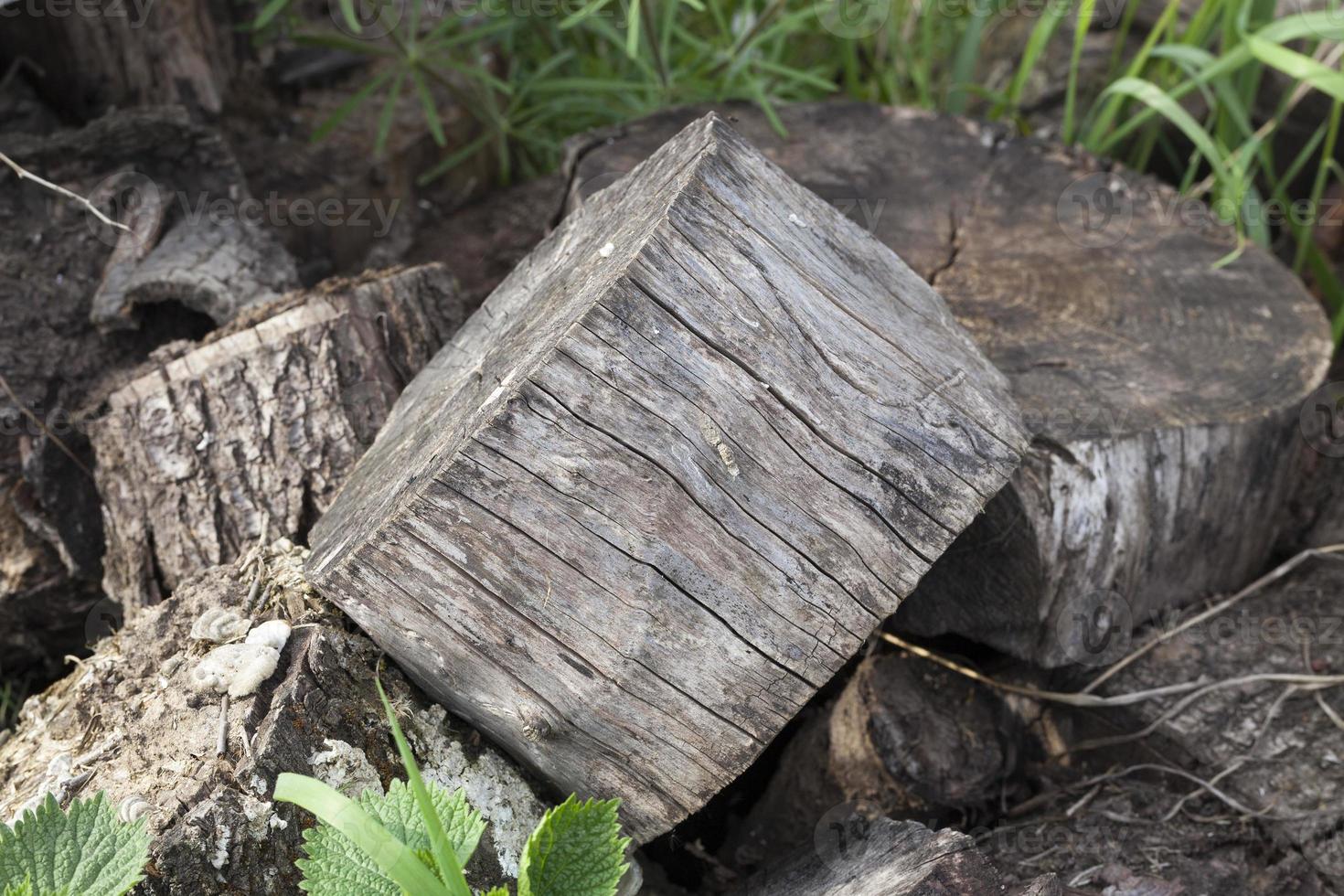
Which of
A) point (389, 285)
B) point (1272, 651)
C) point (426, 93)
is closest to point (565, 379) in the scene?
point (389, 285)

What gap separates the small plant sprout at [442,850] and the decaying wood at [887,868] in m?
0.37

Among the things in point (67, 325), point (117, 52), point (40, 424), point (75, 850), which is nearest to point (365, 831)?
point (75, 850)

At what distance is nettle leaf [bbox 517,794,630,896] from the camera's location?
1.27 m

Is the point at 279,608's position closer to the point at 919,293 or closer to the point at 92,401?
the point at 92,401

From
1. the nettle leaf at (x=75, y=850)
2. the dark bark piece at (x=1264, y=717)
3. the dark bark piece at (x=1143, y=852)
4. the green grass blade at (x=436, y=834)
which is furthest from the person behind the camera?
the dark bark piece at (x=1264, y=717)

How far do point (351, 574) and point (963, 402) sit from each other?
0.91 metres

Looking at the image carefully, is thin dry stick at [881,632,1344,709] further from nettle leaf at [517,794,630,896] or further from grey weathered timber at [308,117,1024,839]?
nettle leaf at [517,794,630,896]

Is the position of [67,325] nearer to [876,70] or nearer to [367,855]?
[367,855]

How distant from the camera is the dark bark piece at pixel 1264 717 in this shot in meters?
1.88

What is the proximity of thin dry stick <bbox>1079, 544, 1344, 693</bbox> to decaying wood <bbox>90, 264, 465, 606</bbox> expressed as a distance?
1.50m

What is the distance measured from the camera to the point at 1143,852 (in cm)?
182

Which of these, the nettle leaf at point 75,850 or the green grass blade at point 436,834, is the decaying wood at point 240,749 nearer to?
the nettle leaf at point 75,850

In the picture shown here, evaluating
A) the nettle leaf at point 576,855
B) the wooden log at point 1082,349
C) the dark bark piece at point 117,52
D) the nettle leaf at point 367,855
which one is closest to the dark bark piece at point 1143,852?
the wooden log at point 1082,349

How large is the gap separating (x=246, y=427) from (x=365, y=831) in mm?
1027
